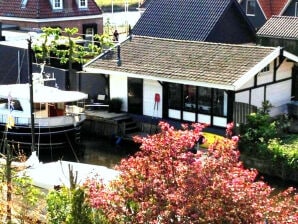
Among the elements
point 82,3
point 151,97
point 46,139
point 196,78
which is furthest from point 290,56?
point 82,3

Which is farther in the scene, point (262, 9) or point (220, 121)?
point (262, 9)

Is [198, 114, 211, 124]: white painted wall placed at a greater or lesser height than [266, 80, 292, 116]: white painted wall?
lesser

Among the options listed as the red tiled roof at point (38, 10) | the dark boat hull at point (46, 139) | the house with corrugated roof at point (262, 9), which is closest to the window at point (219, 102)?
the dark boat hull at point (46, 139)

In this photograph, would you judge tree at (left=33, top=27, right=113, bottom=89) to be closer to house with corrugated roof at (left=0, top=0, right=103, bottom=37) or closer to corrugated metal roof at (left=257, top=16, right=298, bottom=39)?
house with corrugated roof at (left=0, top=0, right=103, bottom=37)

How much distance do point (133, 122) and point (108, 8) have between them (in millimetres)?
59743

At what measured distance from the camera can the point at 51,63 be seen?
123 feet

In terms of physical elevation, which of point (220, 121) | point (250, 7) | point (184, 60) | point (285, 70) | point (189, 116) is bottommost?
point (220, 121)

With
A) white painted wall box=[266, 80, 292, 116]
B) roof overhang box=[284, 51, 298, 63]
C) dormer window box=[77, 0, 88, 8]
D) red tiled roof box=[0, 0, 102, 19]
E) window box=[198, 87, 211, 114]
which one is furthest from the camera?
dormer window box=[77, 0, 88, 8]

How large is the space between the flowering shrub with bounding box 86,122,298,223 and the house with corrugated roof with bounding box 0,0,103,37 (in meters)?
35.4

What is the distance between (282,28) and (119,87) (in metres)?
11.9

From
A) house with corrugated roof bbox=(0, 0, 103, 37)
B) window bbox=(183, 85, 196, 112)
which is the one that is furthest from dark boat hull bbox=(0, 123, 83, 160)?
house with corrugated roof bbox=(0, 0, 103, 37)

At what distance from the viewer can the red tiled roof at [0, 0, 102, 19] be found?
152 feet

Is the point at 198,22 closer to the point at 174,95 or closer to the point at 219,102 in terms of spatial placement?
the point at 174,95

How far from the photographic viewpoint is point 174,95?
30.5 metres
